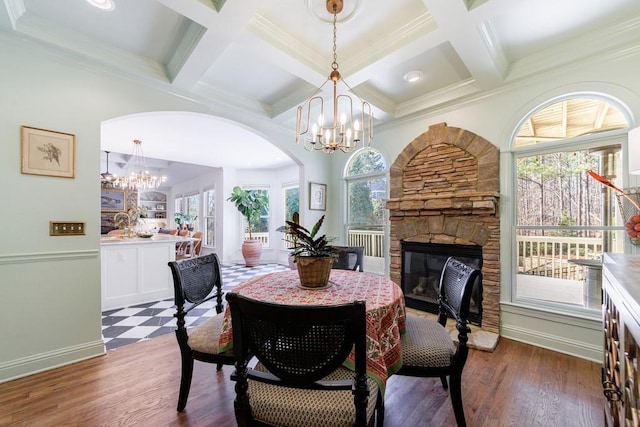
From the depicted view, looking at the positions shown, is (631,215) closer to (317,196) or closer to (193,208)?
(317,196)

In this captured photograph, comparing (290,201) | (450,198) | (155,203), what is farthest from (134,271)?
(155,203)

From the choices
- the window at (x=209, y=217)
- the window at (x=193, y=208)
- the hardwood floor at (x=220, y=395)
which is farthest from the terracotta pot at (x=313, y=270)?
the window at (x=193, y=208)

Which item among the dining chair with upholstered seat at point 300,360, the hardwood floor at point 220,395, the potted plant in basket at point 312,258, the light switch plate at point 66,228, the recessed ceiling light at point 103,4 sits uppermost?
the recessed ceiling light at point 103,4

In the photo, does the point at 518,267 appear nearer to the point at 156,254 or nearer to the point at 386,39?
the point at 386,39

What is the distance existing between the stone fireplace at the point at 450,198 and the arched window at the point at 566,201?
23 cm

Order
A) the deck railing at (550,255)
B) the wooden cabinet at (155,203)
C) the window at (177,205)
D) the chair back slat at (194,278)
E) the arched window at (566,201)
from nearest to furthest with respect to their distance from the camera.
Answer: the chair back slat at (194,278) < the arched window at (566,201) < the deck railing at (550,255) < the window at (177,205) < the wooden cabinet at (155,203)

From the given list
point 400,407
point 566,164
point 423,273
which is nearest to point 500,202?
point 566,164

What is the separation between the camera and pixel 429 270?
327 centimetres

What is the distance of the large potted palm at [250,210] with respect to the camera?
21.7 ft

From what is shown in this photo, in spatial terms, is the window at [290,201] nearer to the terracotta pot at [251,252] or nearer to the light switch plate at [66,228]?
the terracotta pot at [251,252]

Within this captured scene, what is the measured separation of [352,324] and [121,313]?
148 inches

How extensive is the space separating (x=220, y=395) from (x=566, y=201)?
11.3 feet

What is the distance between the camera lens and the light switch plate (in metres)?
2.13

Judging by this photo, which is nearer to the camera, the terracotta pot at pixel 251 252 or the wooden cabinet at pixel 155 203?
the terracotta pot at pixel 251 252
